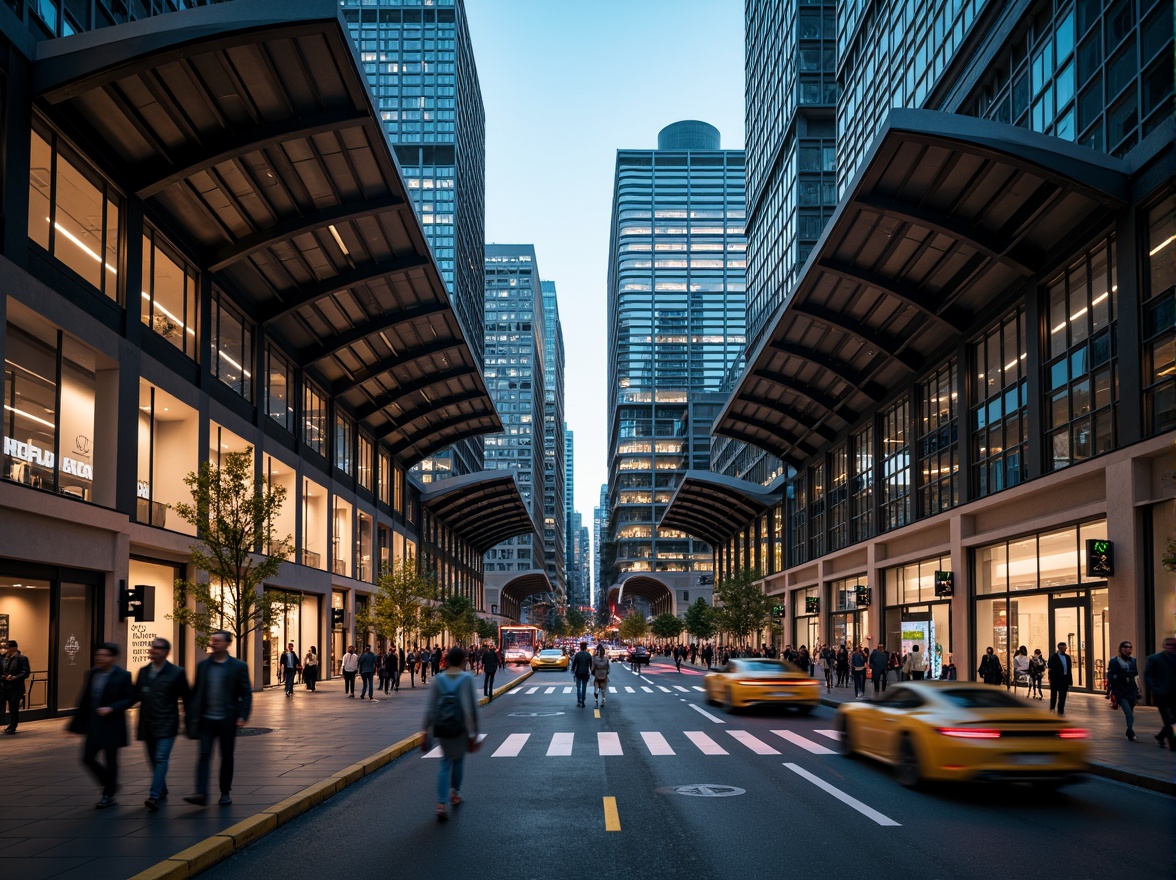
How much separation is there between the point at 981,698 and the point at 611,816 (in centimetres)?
496

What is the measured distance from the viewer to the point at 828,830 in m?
9.94

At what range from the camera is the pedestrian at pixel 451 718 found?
1079 cm

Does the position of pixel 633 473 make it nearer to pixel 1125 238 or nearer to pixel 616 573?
pixel 616 573

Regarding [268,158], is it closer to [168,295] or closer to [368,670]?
[168,295]

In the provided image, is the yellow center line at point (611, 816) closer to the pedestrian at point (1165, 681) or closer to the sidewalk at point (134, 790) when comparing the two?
the sidewalk at point (134, 790)

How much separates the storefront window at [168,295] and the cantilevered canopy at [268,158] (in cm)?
57

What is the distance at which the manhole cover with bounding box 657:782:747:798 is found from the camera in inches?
480

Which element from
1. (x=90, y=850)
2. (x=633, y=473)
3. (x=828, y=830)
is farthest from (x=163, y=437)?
(x=633, y=473)

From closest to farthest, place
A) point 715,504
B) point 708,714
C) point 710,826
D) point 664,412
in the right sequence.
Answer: point 710,826
point 708,714
point 715,504
point 664,412

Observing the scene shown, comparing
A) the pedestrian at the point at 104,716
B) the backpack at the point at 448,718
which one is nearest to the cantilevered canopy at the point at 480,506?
the pedestrian at the point at 104,716

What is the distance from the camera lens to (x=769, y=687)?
80.5 ft

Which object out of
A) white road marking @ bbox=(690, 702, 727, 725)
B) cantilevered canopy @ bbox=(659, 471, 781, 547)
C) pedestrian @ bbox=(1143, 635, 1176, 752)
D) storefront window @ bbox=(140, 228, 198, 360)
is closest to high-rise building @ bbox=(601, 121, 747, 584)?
cantilevered canopy @ bbox=(659, 471, 781, 547)

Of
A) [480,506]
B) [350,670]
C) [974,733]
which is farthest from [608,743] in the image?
[480,506]

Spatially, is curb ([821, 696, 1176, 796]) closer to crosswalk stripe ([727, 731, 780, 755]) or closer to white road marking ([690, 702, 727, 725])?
crosswalk stripe ([727, 731, 780, 755])
